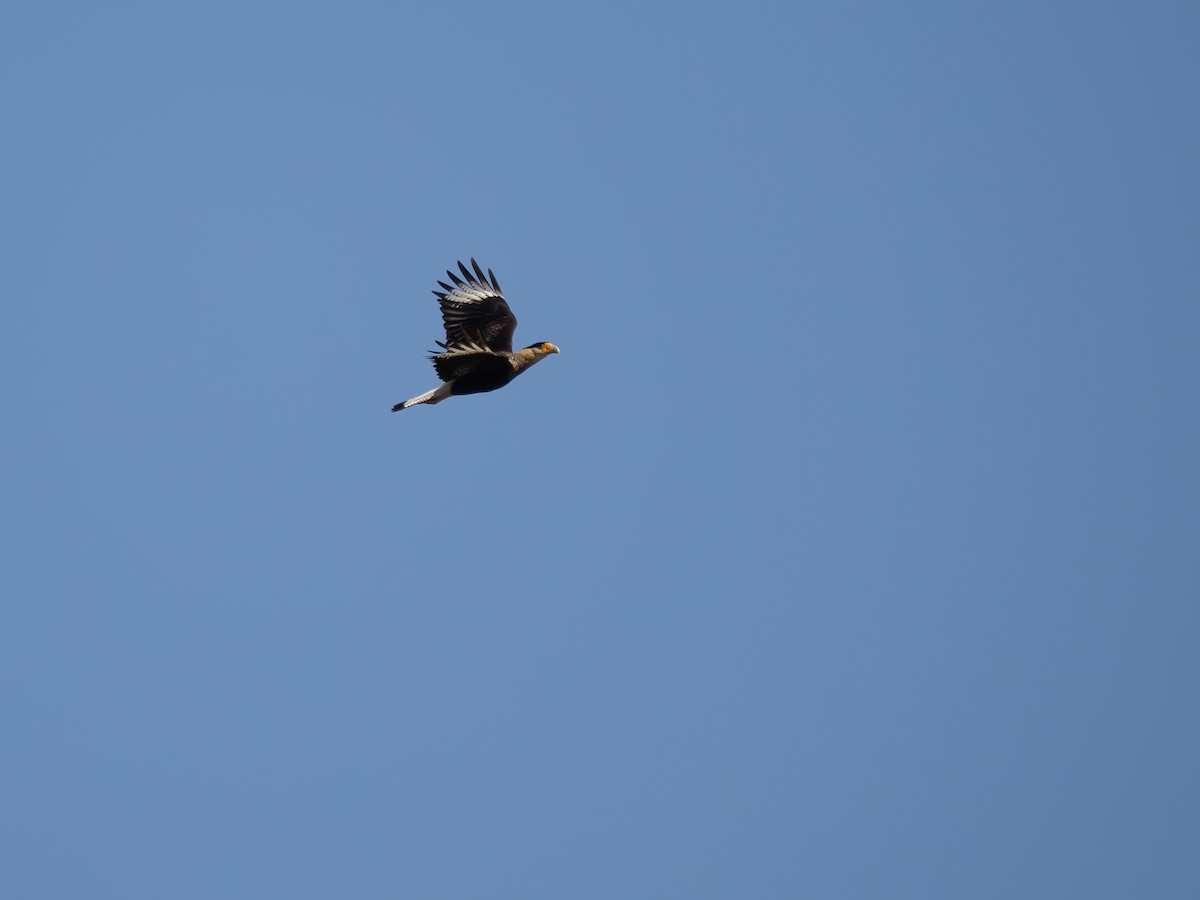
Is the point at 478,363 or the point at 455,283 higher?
the point at 455,283

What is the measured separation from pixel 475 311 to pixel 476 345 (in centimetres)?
141

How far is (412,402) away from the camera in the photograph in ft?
63.4

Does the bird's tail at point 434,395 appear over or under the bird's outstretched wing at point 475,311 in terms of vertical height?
under

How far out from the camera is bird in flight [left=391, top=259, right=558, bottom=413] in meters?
19.2

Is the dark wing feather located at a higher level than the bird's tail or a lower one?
higher

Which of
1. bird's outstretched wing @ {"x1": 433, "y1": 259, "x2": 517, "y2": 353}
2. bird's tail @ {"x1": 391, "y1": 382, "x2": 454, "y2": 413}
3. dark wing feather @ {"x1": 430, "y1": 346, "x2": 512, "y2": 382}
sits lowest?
bird's tail @ {"x1": 391, "y1": 382, "x2": 454, "y2": 413}

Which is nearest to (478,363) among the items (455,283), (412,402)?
(412,402)

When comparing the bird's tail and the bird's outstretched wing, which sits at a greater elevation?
the bird's outstretched wing

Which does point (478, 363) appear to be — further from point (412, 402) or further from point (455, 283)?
point (455, 283)

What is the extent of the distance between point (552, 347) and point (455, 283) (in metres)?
2.13

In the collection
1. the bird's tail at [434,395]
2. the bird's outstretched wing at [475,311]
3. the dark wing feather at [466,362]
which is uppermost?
the bird's outstretched wing at [475,311]

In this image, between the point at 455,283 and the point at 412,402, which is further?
the point at 455,283

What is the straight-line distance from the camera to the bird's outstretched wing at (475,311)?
2069 cm

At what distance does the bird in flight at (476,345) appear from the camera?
63.1 feet
